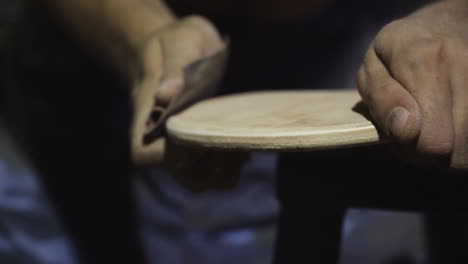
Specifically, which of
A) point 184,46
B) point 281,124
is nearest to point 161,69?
point 184,46

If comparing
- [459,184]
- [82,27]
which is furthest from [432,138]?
[82,27]

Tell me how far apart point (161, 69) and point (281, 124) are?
1.03 ft

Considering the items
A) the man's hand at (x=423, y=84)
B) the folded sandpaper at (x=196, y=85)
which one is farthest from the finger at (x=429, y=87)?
the folded sandpaper at (x=196, y=85)

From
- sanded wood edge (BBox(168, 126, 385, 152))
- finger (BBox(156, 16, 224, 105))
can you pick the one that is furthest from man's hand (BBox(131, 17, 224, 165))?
sanded wood edge (BBox(168, 126, 385, 152))

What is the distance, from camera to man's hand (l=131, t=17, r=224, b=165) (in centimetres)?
56

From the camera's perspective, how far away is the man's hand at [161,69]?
0.56 m

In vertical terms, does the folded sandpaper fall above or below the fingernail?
below

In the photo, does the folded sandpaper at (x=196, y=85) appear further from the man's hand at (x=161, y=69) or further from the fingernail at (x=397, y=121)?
the fingernail at (x=397, y=121)

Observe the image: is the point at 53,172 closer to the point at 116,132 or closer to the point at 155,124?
the point at 116,132

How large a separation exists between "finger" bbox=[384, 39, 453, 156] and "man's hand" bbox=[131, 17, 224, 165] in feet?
0.77

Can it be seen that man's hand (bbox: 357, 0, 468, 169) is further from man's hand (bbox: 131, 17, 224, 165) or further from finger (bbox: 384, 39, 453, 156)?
man's hand (bbox: 131, 17, 224, 165)

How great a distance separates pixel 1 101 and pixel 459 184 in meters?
0.82

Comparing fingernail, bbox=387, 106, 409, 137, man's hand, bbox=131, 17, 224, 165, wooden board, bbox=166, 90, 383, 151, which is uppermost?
fingernail, bbox=387, 106, 409, 137

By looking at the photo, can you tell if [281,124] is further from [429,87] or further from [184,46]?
[184,46]
